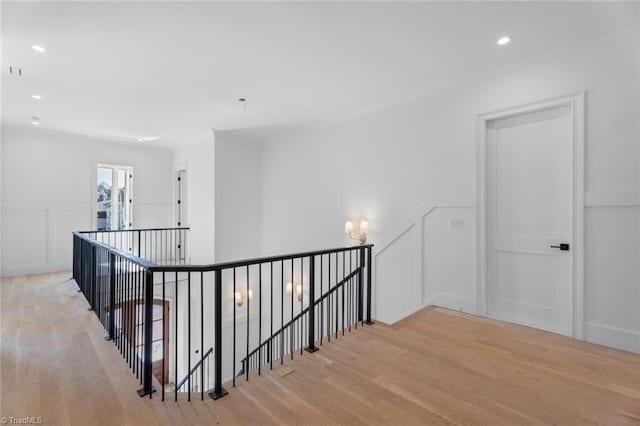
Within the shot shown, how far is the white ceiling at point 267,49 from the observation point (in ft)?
8.00

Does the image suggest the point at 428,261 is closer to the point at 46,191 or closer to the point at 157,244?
the point at 157,244

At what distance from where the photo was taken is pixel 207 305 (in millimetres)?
6199

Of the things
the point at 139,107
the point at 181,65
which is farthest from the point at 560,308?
the point at 139,107

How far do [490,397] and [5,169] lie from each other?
8333 millimetres

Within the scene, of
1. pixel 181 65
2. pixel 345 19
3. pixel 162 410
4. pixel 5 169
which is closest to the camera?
pixel 162 410

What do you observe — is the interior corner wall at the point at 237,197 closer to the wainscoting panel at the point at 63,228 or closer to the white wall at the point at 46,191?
the white wall at the point at 46,191

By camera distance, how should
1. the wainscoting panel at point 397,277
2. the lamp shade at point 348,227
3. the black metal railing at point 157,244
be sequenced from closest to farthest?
the wainscoting panel at point 397,277 → the lamp shade at point 348,227 → the black metal railing at point 157,244

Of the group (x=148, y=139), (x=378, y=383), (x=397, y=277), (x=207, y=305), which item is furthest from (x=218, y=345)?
(x=148, y=139)

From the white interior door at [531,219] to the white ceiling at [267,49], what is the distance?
797mm

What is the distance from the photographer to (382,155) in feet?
14.9

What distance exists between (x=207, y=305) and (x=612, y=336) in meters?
6.22

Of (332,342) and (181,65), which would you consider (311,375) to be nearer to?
(332,342)

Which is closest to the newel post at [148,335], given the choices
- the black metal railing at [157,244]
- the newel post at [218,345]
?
the newel post at [218,345]

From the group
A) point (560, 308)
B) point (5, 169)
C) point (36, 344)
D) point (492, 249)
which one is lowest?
point (36, 344)
